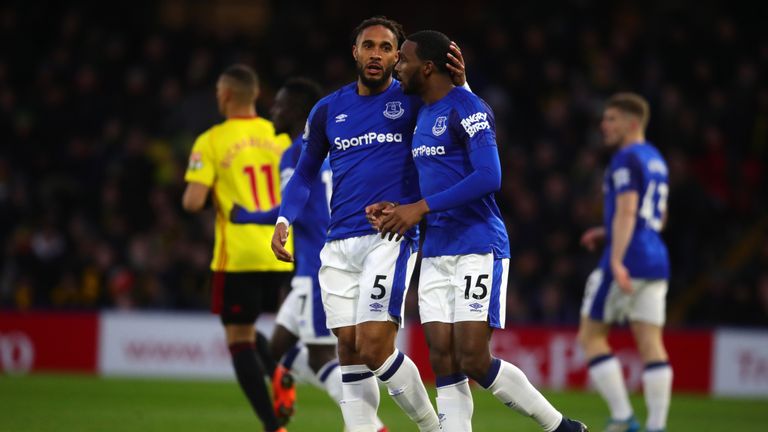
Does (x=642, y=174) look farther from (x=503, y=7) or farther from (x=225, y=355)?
(x=503, y=7)

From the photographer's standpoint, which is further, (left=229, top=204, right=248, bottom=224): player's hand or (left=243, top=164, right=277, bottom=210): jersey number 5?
(left=243, top=164, right=277, bottom=210): jersey number 5

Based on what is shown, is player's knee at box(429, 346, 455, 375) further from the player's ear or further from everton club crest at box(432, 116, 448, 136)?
the player's ear

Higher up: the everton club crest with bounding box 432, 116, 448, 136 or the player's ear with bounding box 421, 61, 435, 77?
the player's ear with bounding box 421, 61, 435, 77

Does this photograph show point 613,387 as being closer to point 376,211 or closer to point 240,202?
point 240,202

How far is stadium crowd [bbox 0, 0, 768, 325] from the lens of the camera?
1486 centimetres

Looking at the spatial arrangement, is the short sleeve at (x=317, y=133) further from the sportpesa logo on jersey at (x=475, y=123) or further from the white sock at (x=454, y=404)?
the white sock at (x=454, y=404)

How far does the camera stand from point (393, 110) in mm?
6199

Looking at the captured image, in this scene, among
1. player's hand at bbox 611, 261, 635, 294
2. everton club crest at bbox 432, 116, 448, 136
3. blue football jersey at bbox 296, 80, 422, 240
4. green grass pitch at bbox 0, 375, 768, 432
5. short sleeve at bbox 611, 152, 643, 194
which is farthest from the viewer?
green grass pitch at bbox 0, 375, 768, 432

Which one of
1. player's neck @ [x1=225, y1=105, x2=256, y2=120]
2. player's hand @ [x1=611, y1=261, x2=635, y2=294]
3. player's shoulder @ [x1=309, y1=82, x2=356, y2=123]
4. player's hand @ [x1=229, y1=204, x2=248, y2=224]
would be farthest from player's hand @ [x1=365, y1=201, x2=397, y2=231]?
player's hand @ [x1=611, y1=261, x2=635, y2=294]

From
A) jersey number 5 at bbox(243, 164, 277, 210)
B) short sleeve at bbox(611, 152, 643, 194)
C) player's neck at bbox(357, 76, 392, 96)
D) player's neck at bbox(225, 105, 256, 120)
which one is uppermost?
player's neck at bbox(357, 76, 392, 96)

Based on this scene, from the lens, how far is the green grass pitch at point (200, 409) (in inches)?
340

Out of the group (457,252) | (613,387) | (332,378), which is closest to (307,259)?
(332,378)

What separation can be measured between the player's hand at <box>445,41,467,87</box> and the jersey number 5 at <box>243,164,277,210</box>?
80.7 inches

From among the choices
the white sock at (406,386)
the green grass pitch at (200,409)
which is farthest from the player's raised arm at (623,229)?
the white sock at (406,386)
